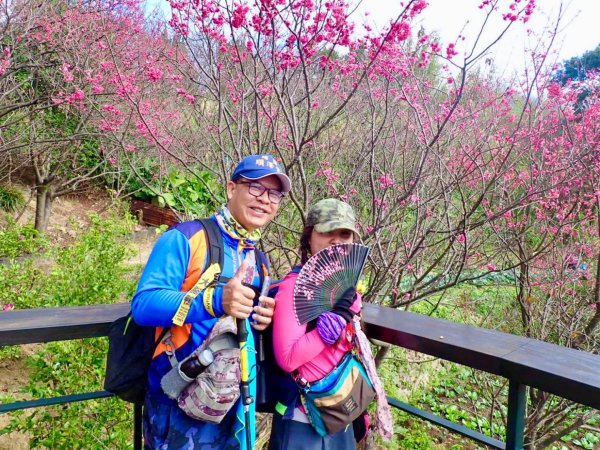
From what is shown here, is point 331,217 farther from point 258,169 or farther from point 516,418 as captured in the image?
point 516,418

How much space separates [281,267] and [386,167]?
1288mm

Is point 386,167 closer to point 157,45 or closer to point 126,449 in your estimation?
point 126,449

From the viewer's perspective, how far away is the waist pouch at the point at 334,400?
4.70ft

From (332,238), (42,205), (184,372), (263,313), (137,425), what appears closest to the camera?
(184,372)

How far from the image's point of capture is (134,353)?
4.62ft

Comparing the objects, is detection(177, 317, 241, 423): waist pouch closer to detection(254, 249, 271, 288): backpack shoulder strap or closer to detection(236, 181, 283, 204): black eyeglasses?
detection(254, 249, 271, 288): backpack shoulder strap

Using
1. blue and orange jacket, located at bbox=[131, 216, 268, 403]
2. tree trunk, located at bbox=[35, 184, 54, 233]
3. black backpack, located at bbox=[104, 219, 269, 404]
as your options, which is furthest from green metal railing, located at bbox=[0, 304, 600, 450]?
tree trunk, located at bbox=[35, 184, 54, 233]

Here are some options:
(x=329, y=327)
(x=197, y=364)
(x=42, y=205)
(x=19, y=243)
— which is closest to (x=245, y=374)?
(x=197, y=364)

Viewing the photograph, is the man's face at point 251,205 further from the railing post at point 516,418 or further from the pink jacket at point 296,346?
the railing post at point 516,418

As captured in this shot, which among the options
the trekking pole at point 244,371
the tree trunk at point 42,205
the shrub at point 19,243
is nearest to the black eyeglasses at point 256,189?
the trekking pole at point 244,371

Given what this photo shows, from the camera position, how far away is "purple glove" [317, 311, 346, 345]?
4.61ft

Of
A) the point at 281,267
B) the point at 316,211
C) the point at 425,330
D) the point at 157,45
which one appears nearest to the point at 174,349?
the point at 316,211

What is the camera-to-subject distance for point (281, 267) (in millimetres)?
4152

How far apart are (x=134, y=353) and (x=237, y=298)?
438mm
